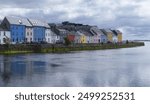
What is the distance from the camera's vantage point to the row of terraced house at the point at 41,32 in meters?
78.4

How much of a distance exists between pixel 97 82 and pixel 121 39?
128949 mm

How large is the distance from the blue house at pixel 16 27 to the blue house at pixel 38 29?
393 centimetres

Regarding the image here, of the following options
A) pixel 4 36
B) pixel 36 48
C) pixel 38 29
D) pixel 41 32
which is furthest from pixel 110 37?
pixel 36 48

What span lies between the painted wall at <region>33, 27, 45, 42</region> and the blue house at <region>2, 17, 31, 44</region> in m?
4.26

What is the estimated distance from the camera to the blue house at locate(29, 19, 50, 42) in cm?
8893

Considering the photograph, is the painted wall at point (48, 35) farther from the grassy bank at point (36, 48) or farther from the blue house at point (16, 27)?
the grassy bank at point (36, 48)

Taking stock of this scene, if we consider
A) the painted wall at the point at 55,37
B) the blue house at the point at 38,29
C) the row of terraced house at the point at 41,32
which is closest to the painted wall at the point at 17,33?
the row of terraced house at the point at 41,32

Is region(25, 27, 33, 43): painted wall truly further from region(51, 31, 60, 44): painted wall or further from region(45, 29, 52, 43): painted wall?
region(51, 31, 60, 44): painted wall

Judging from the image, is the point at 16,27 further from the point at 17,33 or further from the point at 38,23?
the point at 38,23

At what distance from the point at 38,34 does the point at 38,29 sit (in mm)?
1251

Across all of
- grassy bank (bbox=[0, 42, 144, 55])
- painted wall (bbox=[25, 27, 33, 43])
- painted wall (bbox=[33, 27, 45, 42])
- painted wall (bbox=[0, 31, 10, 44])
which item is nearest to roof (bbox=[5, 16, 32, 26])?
painted wall (bbox=[25, 27, 33, 43])

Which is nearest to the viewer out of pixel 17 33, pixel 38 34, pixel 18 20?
pixel 17 33

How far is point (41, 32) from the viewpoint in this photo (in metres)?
91.2

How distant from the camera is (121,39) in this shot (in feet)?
498
